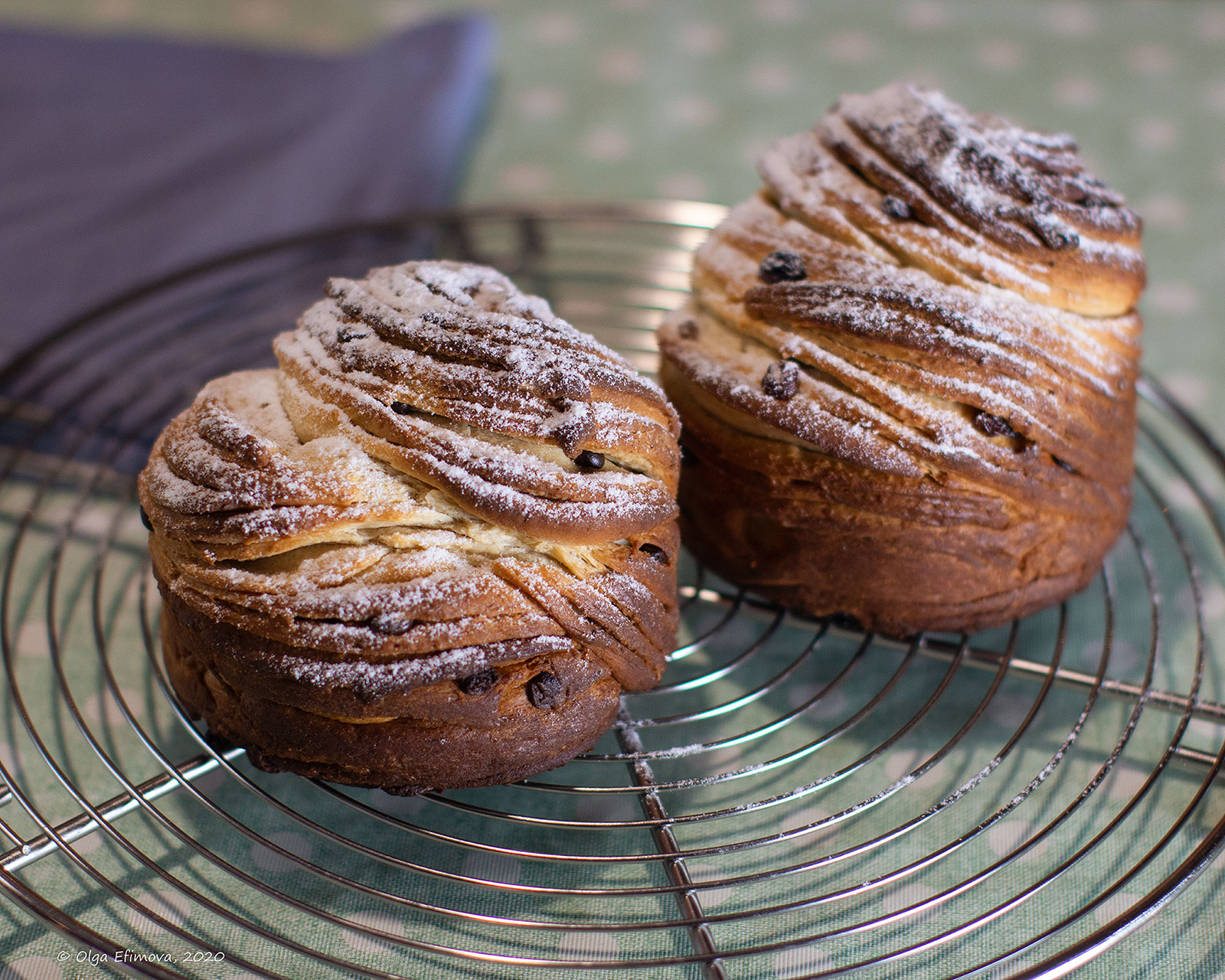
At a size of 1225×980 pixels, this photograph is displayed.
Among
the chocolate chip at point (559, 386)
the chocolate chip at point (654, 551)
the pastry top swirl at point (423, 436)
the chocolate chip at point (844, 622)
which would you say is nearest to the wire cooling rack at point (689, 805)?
the chocolate chip at point (844, 622)

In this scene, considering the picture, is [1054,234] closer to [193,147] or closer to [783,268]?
[783,268]

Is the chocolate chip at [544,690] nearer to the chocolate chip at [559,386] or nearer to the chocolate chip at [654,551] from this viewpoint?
the chocolate chip at [654,551]

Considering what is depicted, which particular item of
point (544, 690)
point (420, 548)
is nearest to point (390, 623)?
point (420, 548)

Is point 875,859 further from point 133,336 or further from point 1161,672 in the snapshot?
point 133,336

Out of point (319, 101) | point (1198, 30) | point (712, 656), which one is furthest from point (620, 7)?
point (712, 656)

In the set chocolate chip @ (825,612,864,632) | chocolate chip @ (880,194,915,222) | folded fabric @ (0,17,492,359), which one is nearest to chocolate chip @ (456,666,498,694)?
chocolate chip @ (825,612,864,632)
